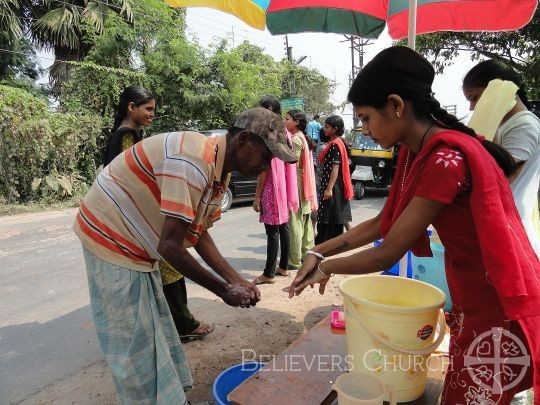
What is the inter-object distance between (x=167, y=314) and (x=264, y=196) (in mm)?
2370

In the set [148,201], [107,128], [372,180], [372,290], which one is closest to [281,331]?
[372,290]

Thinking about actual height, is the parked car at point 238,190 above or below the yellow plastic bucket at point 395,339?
below

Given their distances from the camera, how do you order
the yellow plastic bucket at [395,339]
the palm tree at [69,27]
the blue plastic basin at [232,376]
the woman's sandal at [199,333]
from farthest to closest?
the palm tree at [69,27], the woman's sandal at [199,333], the blue plastic basin at [232,376], the yellow plastic bucket at [395,339]

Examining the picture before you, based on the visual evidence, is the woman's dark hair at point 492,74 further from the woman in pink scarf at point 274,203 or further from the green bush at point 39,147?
the green bush at point 39,147

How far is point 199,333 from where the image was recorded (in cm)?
320

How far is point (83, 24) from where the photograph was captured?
1234cm

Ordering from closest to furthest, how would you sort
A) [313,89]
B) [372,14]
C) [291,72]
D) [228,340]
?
[228,340] < [372,14] < [291,72] < [313,89]

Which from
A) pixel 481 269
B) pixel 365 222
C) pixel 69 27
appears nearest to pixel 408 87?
pixel 481 269

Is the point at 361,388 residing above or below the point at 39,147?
below

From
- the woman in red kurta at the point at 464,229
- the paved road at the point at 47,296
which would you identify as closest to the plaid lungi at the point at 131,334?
the woman in red kurta at the point at 464,229

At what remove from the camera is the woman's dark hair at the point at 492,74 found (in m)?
2.37

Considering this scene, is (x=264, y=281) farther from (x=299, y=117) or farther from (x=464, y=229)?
(x=464, y=229)

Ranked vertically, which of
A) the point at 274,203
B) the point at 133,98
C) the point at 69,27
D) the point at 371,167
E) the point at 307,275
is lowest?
the point at 371,167

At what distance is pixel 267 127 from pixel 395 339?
0.92m
